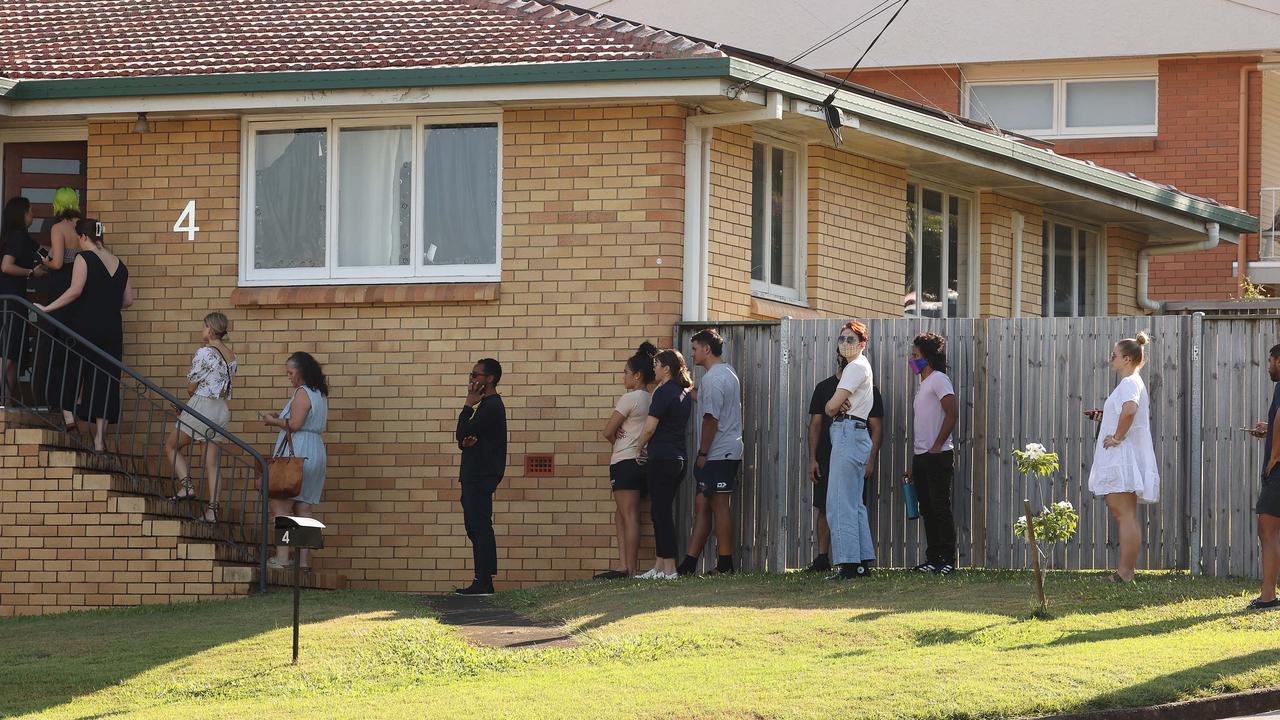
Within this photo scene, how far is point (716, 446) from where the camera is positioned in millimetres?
13141

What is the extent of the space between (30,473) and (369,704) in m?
5.35

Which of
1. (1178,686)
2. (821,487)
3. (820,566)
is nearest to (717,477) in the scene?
(821,487)

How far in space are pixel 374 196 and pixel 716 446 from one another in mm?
3526

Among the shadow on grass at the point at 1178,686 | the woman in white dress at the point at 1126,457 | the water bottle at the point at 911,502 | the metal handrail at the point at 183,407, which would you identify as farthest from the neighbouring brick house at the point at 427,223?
the shadow on grass at the point at 1178,686

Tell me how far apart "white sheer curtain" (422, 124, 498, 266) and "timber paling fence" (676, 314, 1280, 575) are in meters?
1.80

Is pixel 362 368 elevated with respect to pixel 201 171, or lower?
lower

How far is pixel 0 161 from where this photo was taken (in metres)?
15.2

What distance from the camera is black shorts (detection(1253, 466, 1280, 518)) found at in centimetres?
1105

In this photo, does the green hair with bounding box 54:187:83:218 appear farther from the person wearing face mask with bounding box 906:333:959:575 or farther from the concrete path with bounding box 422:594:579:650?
the person wearing face mask with bounding box 906:333:959:575

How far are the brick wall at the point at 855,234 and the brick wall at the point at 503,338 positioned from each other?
1.91 metres

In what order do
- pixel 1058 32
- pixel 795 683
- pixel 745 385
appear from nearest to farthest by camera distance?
pixel 795 683 → pixel 745 385 → pixel 1058 32

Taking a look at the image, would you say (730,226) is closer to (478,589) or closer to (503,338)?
(503,338)

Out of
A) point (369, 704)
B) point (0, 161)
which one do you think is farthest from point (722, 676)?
point (0, 161)

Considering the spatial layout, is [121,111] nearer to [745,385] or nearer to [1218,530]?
[745,385]
